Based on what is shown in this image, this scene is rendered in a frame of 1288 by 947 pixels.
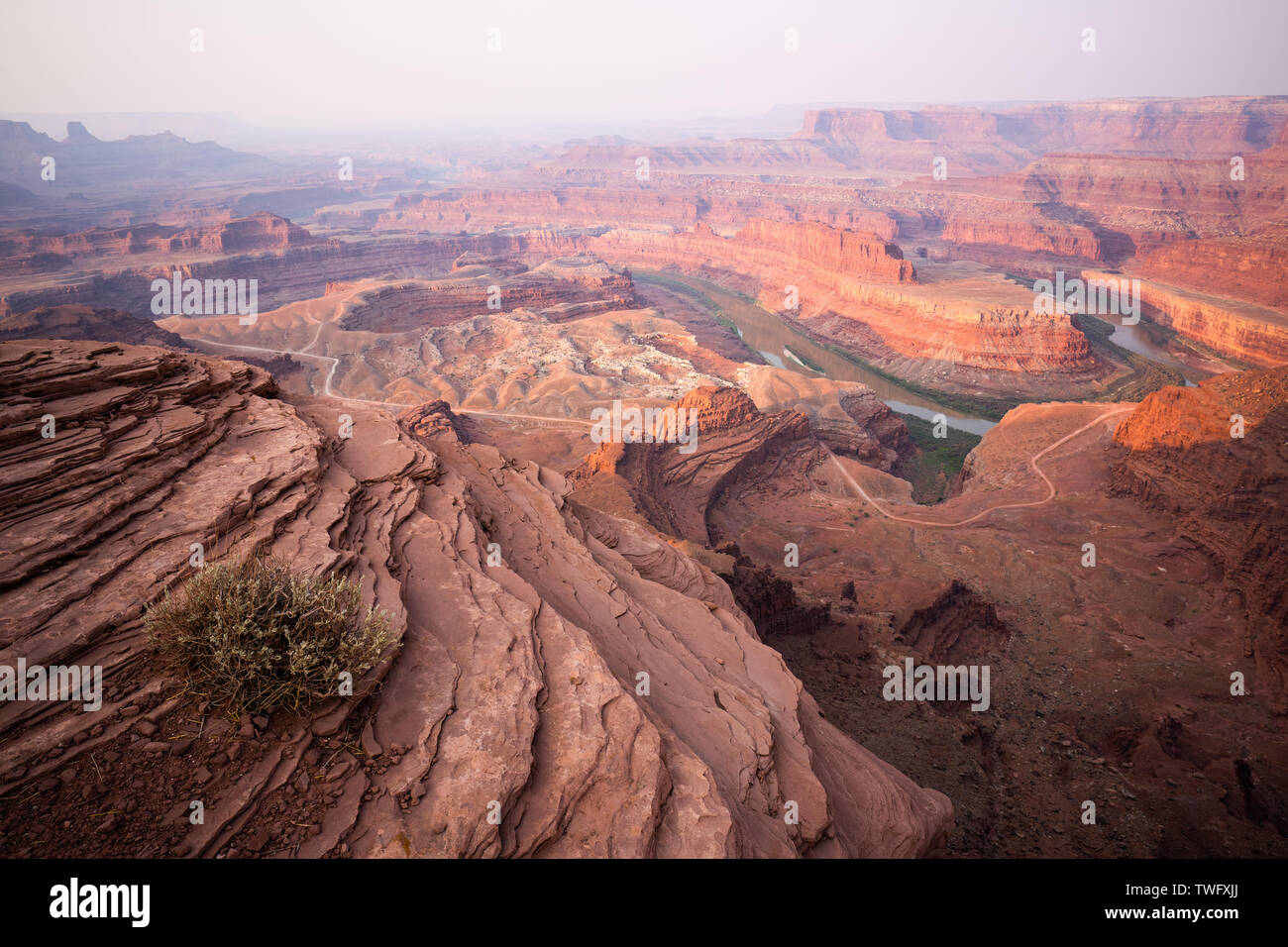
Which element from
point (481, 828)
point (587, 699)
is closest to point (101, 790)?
point (481, 828)

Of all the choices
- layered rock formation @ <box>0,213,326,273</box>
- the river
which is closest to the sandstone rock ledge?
the river

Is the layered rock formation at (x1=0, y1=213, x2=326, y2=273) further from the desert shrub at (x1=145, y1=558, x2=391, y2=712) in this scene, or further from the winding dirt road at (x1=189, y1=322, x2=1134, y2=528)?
the desert shrub at (x1=145, y1=558, x2=391, y2=712)
